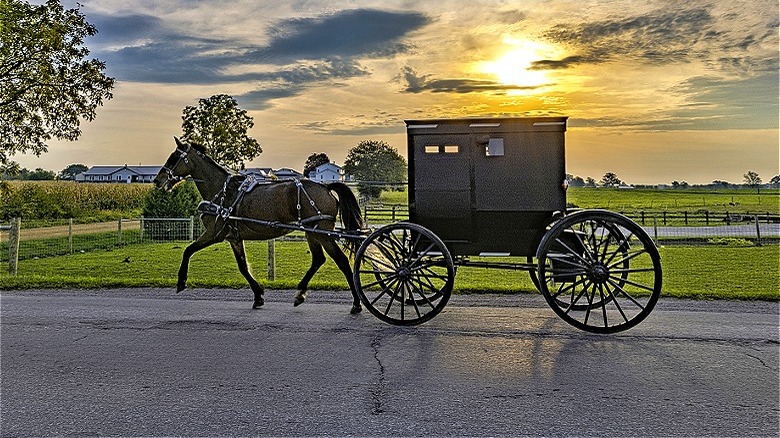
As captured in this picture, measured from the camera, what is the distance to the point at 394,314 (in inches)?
272

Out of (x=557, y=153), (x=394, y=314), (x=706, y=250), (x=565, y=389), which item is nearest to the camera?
(x=565, y=389)

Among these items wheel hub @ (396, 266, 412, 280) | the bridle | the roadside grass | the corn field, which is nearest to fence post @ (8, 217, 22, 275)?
the roadside grass

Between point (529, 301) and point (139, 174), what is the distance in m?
83.1

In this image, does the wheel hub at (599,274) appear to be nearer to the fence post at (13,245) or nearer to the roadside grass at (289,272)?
the roadside grass at (289,272)

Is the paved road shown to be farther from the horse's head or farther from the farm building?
the farm building

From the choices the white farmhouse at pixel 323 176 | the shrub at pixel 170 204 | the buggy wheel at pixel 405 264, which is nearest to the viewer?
the buggy wheel at pixel 405 264

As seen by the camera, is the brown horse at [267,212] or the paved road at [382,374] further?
the brown horse at [267,212]

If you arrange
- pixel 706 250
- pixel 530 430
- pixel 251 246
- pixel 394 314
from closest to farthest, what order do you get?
pixel 530 430 → pixel 394 314 → pixel 706 250 → pixel 251 246

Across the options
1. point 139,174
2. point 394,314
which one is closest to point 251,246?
point 394,314

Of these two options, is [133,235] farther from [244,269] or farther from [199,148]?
[244,269]

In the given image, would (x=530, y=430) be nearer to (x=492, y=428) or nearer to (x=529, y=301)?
(x=492, y=428)

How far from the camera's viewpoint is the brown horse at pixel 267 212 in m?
7.42

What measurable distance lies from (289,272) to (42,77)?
1009cm

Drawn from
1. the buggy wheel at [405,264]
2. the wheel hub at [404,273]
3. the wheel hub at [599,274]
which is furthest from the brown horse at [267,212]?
the wheel hub at [599,274]
